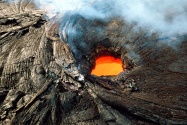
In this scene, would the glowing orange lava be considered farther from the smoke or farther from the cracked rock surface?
the smoke

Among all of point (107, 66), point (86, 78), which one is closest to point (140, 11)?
point (107, 66)

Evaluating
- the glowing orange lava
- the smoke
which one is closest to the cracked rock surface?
the glowing orange lava

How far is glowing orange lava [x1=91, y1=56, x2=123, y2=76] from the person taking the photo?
20.2ft

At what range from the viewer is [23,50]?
5.77 metres

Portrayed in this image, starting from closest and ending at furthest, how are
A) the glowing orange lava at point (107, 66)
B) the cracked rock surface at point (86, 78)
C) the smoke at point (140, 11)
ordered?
the cracked rock surface at point (86, 78) → the glowing orange lava at point (107, 66) → the smoke at point (140, 11)

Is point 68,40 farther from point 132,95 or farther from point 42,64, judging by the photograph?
point 132,95

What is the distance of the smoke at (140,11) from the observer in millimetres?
6366

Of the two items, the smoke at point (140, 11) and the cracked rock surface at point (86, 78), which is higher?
the smoke at point (140, 11)

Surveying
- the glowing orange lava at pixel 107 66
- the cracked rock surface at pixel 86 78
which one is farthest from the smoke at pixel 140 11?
the glowing orange lava at pixel 107 66

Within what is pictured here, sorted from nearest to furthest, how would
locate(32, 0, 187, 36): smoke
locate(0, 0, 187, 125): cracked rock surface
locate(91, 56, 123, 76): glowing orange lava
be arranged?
locate(0, 0, 187, 125): cracked rock surface
locate(91, 56, 123, 76): glowing orange lava
locate(32, 0, 187, 36): smoke

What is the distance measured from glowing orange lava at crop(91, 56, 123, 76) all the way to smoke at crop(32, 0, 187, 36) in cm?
128

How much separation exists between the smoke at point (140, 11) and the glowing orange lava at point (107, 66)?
128 cm

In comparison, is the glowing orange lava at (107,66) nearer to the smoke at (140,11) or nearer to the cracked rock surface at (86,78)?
the cracked rock surface at (86,78)

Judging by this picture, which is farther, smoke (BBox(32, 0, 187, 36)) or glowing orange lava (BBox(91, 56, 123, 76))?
smoke (BBox(32, 0, 187, 36))
